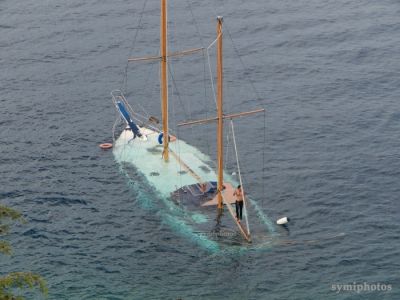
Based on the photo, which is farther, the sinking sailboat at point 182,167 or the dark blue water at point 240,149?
the sinking sailboat at point 182,167

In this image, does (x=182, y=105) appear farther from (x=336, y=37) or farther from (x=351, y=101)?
(x=336, y=37)

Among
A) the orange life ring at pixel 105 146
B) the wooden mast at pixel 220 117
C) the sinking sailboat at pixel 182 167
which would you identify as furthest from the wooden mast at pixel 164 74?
the wooden mast at pixel 220 117

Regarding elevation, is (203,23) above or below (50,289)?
above

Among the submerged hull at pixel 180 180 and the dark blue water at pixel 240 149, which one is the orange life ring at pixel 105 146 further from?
the dark blue water at pixel 240 149

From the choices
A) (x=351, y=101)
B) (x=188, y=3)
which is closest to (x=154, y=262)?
(x=351, y=101)

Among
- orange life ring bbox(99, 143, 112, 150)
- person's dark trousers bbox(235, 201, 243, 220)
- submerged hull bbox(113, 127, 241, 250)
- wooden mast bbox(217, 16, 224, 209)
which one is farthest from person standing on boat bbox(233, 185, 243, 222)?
orange life ring bbox(99, 143, 112, 150)

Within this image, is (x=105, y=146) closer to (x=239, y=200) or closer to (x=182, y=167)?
(x=182, y=167)
